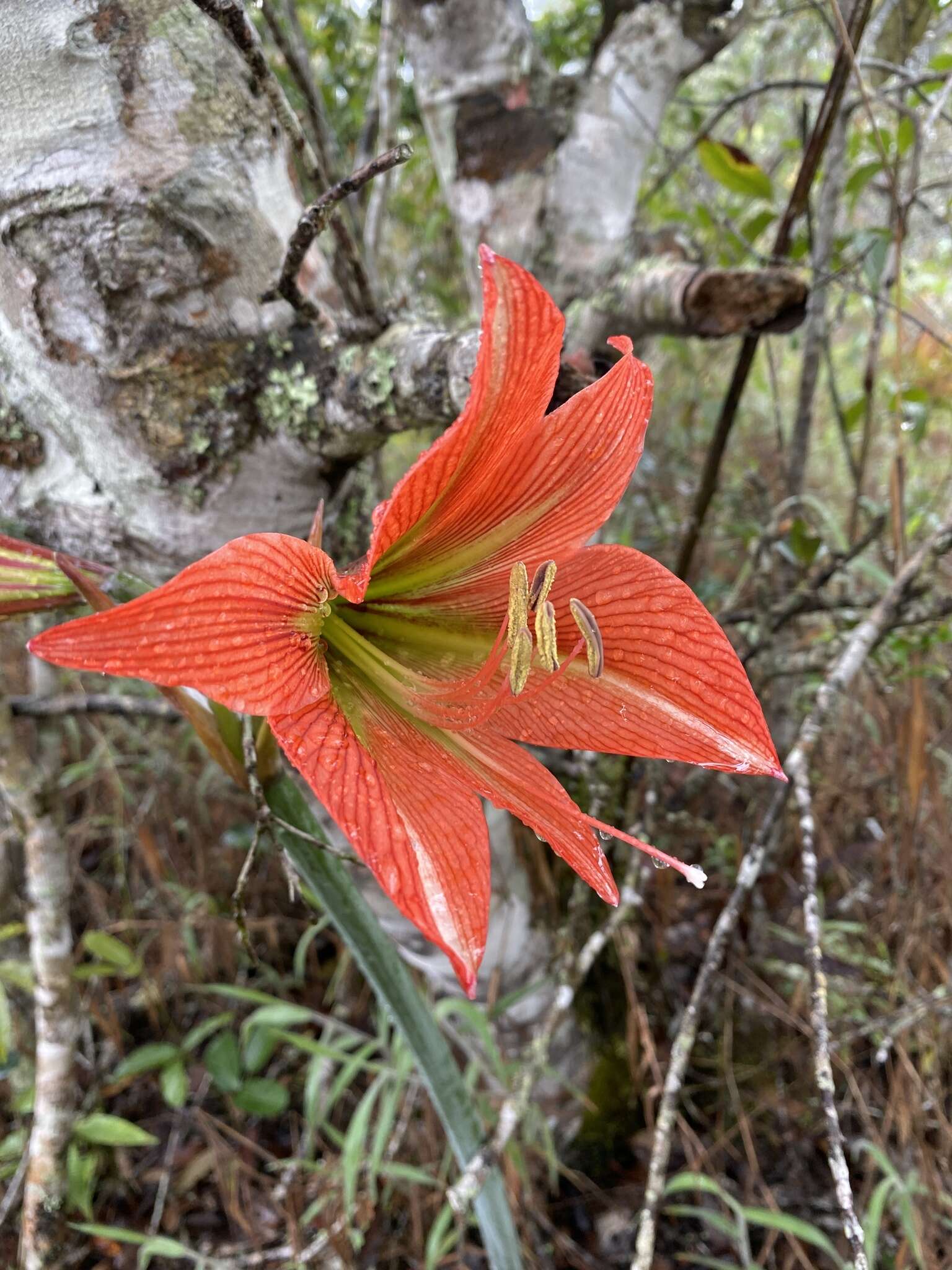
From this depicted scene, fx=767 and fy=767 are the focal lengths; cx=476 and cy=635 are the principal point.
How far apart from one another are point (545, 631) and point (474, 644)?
0.14 meters

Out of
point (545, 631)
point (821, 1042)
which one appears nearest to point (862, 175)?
point (545, 631)

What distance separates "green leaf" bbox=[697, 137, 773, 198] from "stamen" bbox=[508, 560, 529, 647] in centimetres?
98

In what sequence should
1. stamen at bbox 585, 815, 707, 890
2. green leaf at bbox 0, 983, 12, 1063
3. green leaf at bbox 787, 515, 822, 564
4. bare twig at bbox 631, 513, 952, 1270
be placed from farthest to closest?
1. green leaf at bbox 787, 515, 822, 564
2. green leaf at bbox 0, 983, 12, 1063
3. bare twig at bbox 631, 513, 952, 1270
4. stamen at bbox 585, 815, 707, 890

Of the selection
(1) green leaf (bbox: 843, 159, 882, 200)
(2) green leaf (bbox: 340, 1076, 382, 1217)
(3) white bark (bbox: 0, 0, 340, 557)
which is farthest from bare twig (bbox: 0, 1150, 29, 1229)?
(1) green leaf (bbox: 843, 159, 882, 200)

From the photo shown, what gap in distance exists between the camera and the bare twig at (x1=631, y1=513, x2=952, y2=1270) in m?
0.76

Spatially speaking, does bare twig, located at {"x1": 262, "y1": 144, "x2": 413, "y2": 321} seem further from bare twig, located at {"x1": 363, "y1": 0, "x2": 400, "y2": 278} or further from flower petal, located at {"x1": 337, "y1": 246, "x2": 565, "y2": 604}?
bare twig, located at {"x1": 363, "y1": 0, "x2": 400, "y2": 278}

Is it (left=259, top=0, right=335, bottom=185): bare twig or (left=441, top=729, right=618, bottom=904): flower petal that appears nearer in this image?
(left=441, top=729, right=618, bottom=904): flower petal

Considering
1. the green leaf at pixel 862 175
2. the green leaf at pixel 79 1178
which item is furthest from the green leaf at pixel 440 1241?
the green leaf at pixel 862 175

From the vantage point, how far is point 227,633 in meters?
0.51

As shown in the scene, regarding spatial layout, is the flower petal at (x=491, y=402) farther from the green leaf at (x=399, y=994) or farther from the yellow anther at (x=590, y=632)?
the green leaf at (x=399, y=994)

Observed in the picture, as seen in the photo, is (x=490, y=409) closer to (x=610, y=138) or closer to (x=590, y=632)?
(x=590, y=632)

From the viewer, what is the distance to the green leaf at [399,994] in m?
0.66

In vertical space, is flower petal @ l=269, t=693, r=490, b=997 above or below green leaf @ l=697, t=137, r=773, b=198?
below

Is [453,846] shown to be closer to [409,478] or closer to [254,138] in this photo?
[409,478]
